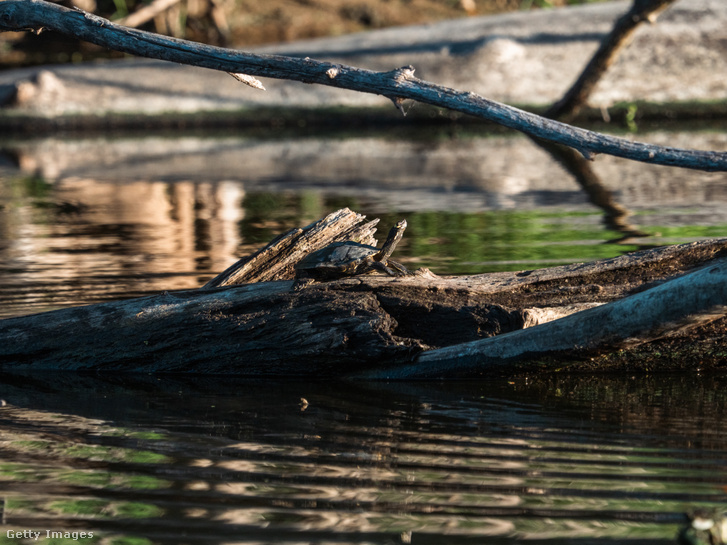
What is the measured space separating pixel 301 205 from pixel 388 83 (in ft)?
18.9

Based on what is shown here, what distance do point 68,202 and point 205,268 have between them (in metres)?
4.20

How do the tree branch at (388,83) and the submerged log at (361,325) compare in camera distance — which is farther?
the submerged log at (361,325)

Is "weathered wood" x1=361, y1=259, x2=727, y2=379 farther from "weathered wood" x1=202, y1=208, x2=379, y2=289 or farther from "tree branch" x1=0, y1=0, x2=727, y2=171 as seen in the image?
"weathered wood" x1=202, y1=208, x2=379, y2=289

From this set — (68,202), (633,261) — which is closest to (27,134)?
(68,202)

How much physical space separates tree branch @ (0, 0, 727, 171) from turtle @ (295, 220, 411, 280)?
2.35ft

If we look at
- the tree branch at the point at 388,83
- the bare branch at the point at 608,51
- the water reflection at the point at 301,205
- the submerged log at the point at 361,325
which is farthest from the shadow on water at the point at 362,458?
the bare branch at the point at 608,51

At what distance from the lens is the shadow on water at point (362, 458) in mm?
2592

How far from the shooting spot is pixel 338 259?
423 cm

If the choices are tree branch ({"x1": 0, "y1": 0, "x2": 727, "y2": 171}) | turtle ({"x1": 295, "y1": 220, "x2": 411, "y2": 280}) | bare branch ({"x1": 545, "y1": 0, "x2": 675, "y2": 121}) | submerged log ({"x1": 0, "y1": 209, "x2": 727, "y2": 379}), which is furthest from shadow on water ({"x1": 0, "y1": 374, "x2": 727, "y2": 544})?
bare branch ({"x1": 545, "y1": 0, "x2": 675, "y2": 121})

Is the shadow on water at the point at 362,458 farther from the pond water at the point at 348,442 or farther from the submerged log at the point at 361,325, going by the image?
the submerged log at the point at 361,325

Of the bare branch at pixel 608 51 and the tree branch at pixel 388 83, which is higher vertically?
the bare branch at pixel 608 51

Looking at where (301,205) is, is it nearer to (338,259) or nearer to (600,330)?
(338,259)

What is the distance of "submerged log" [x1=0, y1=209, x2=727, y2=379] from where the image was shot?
4031mm

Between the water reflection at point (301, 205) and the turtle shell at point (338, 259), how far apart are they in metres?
1.54
